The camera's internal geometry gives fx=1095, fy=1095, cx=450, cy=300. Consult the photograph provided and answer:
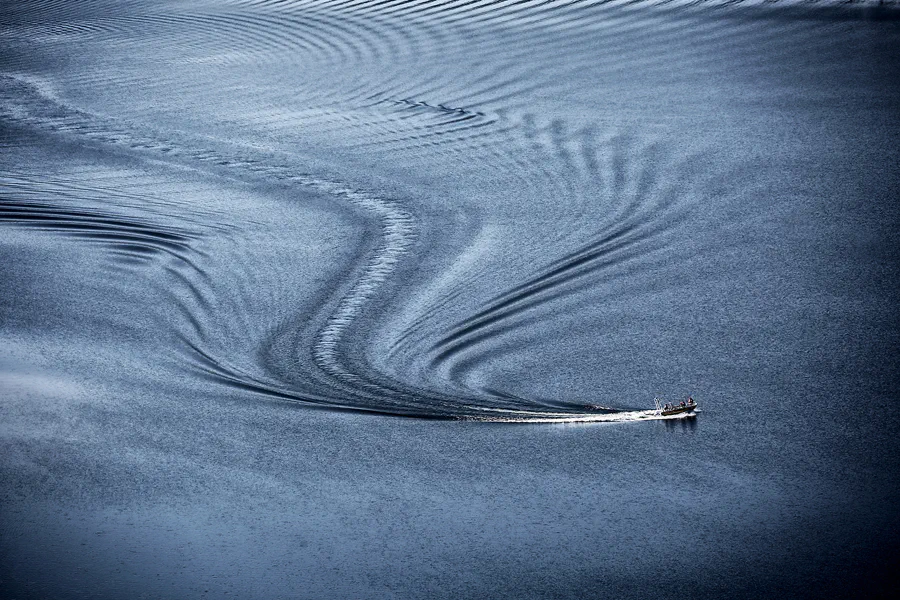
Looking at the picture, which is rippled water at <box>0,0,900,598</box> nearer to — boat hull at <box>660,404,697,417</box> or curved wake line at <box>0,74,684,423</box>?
curved wake line at <box>0,74,684,423</box>

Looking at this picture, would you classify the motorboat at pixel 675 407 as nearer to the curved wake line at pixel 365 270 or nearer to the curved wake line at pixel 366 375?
the curved wake line at pixel 366 375

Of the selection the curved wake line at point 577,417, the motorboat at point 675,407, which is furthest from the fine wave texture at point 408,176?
the motorboat at point 675,407

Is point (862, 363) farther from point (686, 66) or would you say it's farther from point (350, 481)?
point (686, 66)

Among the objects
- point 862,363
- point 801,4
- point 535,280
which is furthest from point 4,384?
point 801,4

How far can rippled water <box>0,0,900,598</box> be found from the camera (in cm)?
845

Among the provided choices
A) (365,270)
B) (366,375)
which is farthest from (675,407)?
(365,270)

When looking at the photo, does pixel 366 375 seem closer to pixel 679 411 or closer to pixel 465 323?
pixel 465 323

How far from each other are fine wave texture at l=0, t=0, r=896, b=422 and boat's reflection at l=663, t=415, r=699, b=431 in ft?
0.72

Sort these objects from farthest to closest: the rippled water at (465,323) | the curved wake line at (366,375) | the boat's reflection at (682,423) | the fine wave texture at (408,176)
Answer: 1. the fine wave texture at (408,176)
2. the curved wake line at (366,375)
3. the boat's reflection at (682,423)
4. the rippled water at (465,323)

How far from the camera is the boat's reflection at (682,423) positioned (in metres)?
9.71

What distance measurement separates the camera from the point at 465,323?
11438mm

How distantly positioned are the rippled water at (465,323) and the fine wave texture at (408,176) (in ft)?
0.21

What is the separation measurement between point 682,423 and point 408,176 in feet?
23.5

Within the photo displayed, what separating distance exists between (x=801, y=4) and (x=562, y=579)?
1719 centimetres
